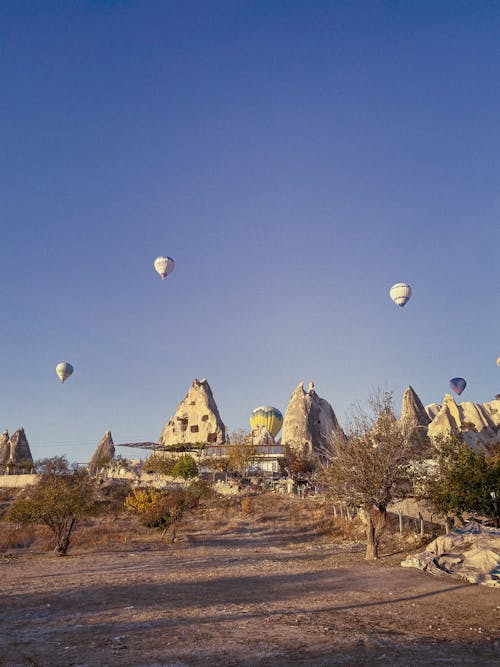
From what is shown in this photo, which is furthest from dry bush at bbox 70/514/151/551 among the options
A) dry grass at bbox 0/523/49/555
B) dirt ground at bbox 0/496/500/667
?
dirt ground at bbox 0/496/500/667

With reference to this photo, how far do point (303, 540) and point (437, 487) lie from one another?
12127mm

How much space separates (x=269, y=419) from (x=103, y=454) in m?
33.3

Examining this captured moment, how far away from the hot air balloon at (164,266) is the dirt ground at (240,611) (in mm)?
44434

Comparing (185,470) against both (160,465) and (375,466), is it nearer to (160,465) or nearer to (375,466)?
(160,465)

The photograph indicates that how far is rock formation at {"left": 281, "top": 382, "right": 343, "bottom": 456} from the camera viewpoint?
9750 centimetres

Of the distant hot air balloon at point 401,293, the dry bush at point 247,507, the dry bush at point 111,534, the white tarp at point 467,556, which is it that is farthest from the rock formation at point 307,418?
the white tarp at point 467,556

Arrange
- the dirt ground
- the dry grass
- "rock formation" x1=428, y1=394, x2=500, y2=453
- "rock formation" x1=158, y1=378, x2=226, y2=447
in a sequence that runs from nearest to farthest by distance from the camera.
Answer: the dirt ground → the dry grass → "rock formation" x1=428, y1=394, x2=500, y2=453 → "rock formation" x1=158, y1=378, x2=226, y2=447

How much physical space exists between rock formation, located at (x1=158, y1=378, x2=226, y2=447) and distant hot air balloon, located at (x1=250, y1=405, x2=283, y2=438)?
743 cm

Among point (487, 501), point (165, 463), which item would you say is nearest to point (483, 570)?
point (487, 501)

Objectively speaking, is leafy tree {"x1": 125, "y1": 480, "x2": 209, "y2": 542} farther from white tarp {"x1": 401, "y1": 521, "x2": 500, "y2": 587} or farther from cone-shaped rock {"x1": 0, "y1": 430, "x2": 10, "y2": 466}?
cone-shaped rock {"x1": 0, "y1": 430, "x2": 10, "y2": 466}

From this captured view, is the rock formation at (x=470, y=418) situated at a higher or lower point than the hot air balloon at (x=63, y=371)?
lower

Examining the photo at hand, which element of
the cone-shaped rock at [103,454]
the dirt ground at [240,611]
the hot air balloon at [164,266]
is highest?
the hot air balloon at [164,266]

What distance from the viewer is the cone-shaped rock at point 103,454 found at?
80.3 m

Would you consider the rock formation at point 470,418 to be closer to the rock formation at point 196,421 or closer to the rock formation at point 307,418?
the rock formation at point 307,418
